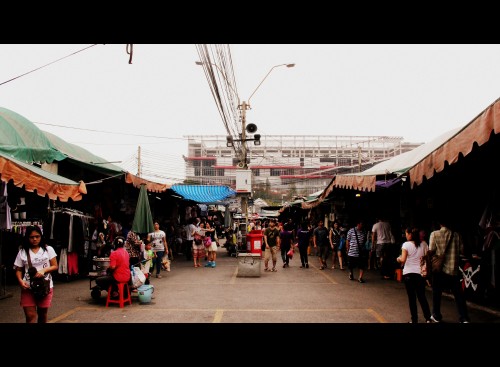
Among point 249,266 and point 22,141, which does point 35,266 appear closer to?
point 22,141

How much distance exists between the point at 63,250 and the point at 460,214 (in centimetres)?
989

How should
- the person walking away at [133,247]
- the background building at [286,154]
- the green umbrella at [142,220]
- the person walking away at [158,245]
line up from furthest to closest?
the background building at [286,154] → the person walking away at [158,245] → the green umbrella at [142,220] → the person walking away at [133,247]

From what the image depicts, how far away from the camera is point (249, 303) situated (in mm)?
9109

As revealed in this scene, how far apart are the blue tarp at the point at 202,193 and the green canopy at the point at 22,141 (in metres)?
8.59

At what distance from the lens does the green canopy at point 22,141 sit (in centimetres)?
902

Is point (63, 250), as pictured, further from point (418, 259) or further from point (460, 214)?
point (460, 214)

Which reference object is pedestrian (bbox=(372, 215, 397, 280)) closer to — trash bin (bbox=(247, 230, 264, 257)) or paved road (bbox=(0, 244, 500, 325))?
paved road (bbox=(0, 244, 500, 325))

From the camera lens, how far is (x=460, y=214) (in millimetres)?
9836

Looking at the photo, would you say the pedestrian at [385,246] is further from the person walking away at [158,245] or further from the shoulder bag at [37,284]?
the shoulder bag at [37,284]

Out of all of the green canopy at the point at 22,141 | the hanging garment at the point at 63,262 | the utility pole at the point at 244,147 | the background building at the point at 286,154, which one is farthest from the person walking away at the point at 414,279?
the background building at the point at 286,154

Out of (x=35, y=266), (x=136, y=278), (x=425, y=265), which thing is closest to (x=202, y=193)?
(x=136, y=278)

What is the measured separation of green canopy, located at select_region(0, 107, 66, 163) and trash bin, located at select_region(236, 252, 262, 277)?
6041mm
